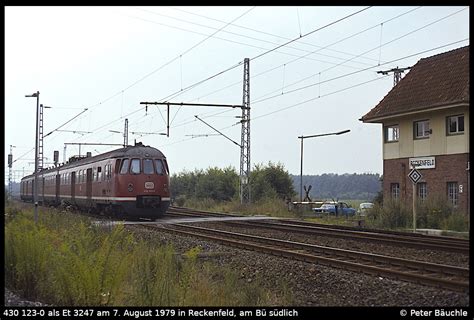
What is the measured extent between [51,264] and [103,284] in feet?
5.65

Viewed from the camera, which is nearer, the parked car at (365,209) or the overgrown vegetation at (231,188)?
the parked car at (365,209)

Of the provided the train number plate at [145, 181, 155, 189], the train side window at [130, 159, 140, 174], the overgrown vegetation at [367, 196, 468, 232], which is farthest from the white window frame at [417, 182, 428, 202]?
the train side window at [130, 159, 140, 174]

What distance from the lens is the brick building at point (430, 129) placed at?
90.7ft

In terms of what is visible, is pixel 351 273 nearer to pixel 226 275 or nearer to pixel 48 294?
pixel 226 275

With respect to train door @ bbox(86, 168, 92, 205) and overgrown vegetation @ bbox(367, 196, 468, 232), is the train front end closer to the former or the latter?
train door @ bbox(86, 168, 92, 205)

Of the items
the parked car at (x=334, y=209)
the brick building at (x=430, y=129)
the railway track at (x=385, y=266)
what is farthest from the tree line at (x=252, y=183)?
the railway track at (x=385, y=266)

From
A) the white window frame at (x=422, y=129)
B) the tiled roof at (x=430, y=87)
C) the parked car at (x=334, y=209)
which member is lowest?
the parked car at (x=334, y=209)

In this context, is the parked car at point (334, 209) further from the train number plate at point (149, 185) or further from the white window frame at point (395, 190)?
the train number plate at point (149, 185)

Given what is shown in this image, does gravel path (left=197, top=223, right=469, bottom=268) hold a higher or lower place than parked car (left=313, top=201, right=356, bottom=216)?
lower

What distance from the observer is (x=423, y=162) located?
3005 centimetres

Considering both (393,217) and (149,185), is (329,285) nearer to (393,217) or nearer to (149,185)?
(393,217)

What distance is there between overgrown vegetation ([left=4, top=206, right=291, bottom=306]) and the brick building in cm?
1960

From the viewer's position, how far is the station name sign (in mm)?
29484

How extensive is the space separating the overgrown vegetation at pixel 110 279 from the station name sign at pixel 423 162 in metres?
20.7
